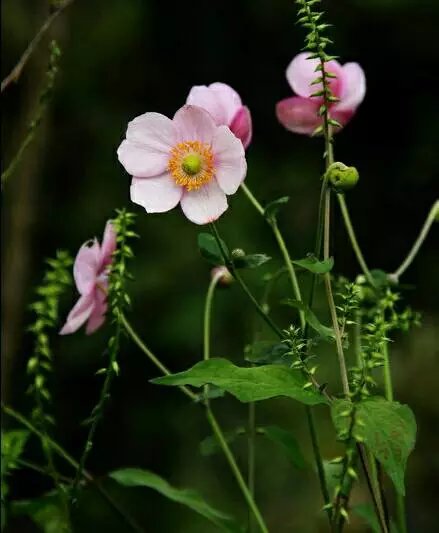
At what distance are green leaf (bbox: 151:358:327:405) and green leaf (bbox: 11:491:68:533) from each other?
226 millimetres

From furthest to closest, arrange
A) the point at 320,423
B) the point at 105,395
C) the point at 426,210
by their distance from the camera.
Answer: the point at 426,210 → the point at 320,423 → the point at 105,395

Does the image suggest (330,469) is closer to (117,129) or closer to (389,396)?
(389,396)

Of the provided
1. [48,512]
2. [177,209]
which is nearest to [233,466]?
[48,512]

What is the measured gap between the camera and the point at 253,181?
2760mm

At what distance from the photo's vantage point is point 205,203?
0.70 m

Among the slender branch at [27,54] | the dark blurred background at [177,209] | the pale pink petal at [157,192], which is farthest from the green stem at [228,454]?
the dark blurred background at [177,209]

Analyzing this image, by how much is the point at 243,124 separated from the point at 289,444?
0.23m

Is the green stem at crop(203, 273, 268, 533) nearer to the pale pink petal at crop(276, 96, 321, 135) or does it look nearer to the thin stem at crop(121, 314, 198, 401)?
the thin stem at crop(121, 314, 198, 401)

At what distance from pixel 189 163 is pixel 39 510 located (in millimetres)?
283

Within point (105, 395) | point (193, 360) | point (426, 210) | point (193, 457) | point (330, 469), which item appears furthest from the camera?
point (426, 210)

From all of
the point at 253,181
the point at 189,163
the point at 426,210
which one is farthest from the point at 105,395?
the point at 426,210

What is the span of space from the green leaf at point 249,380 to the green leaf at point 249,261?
0.09 meters

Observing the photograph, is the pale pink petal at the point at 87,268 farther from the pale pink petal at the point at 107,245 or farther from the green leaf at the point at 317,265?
the green leaf at the point at 317,265

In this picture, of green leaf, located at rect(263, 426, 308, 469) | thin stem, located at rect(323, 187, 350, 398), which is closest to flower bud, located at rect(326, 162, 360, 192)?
thin stem, located at rect(323, 187, 350, 398)
